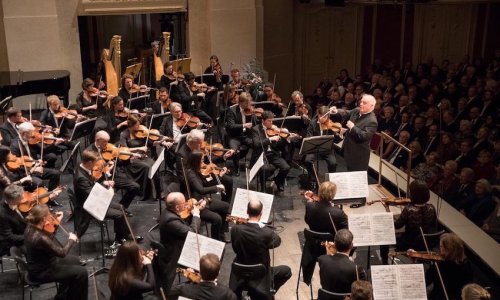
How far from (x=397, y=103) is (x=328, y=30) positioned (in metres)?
5.28

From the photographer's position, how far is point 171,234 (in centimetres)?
612

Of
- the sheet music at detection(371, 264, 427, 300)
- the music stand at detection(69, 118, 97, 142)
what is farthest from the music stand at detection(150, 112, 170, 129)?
the sheet music at detection(371, 264, 427, 300)

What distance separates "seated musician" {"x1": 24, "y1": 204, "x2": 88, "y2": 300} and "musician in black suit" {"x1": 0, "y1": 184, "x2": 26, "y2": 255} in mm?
654

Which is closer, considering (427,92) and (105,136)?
(105,136)

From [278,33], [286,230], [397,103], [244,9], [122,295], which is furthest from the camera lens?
[278,33]

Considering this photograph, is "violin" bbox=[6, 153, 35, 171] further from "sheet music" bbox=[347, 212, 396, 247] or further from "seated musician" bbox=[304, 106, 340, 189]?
"sheet music" bbox=[347, 212, 396, 247]

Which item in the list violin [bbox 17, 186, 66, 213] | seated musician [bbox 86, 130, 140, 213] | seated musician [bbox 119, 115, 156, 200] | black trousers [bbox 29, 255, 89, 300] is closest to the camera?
black trousers [bbox 29, 255, 89, 300]

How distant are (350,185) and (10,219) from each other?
12.6ft

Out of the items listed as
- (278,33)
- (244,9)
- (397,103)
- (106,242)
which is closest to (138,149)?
(106,242)

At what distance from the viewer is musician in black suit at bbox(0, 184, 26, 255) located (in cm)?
632

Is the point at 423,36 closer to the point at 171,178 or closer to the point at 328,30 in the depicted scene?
the point at 328,30

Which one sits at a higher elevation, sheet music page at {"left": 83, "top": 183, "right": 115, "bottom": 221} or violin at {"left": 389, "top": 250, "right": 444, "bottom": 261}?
sheet music page at {"left": 83, "top": 183, "right": 115, "bottom": 221}

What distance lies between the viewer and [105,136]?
773 cm

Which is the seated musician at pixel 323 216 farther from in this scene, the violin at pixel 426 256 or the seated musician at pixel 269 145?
the seated musician at pixel 269 145
